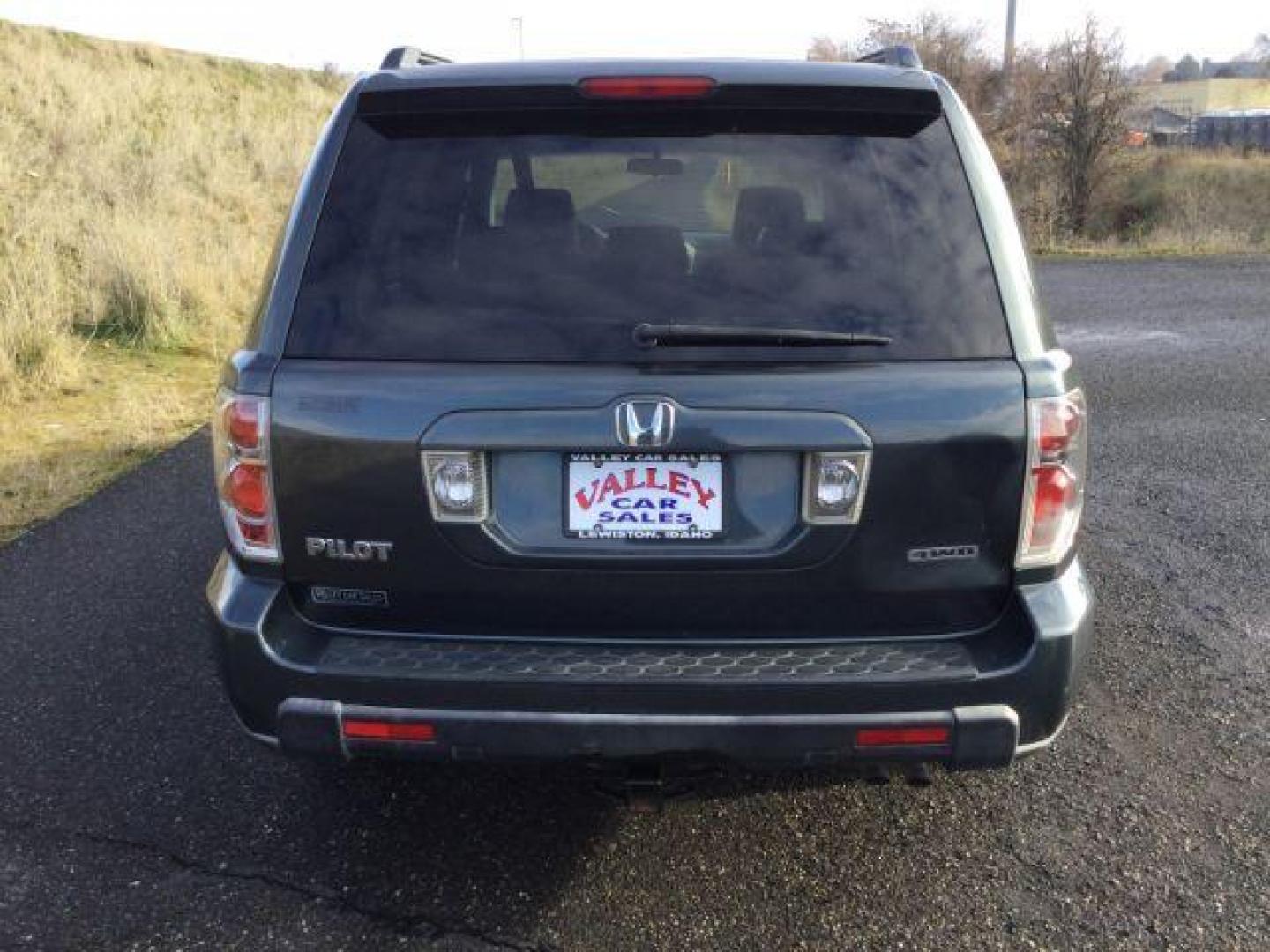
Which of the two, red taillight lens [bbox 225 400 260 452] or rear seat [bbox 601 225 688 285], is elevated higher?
rear seat [bbox 601 225 688 285]

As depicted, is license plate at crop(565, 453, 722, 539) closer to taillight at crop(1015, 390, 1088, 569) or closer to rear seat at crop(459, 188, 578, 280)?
rear seat at crop(459, 188, 578, 280)

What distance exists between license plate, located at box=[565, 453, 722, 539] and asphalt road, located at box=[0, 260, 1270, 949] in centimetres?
94

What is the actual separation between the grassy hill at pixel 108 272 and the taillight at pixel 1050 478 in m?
4.65

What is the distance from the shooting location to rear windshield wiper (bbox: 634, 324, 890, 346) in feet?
7.47

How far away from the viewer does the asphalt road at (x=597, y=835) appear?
8.35ft

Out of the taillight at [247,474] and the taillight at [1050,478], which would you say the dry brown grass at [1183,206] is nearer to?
the taillight at [1050,478]

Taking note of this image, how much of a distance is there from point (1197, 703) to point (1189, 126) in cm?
3908

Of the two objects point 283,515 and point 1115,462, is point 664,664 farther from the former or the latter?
point 1115,462

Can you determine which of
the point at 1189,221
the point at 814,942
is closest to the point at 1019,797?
the point at 814,942

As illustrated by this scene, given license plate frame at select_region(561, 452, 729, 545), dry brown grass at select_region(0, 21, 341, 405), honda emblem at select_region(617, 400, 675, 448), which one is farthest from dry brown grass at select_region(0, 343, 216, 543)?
honda emblem at select_region(617, 400, 675, 448)

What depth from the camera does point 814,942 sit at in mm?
2492

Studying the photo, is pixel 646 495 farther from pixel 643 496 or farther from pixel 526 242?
pixel 526 242

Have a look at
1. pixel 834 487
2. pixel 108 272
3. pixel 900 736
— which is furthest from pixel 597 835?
pixel 108 272

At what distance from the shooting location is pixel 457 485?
229 centimetres
